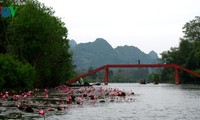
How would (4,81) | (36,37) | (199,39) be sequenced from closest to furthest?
(4,81) < (36,37) < (199,39)

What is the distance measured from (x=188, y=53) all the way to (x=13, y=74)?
108874 mm

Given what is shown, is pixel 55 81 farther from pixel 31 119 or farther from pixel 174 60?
pixel 174 60

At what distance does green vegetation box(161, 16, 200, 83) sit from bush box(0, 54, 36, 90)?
87534mm

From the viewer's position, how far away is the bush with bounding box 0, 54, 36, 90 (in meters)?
54.2

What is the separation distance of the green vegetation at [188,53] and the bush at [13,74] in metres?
87.5

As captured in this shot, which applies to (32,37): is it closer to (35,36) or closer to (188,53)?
(35,36)

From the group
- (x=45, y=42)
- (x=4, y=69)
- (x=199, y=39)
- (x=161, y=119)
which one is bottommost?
(x=161, y=119)

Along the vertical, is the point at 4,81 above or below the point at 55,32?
below

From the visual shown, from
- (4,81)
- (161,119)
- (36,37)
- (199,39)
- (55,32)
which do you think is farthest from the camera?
(199,39)

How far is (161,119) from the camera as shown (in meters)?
27.9

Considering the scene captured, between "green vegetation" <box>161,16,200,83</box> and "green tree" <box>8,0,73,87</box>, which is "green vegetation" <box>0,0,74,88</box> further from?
"green vegetation" <box>161,16,200,83</box>

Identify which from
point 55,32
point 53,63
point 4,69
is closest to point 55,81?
point 53,63

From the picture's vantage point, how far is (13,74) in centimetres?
5609

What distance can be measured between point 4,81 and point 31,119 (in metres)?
28.8
